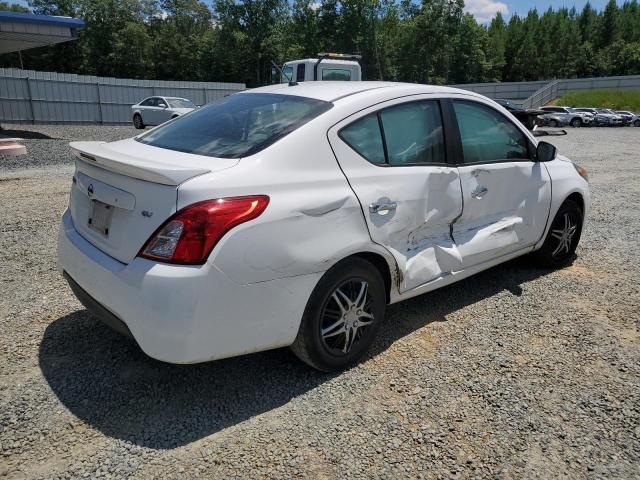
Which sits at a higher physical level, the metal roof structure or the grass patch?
the metal roof structure

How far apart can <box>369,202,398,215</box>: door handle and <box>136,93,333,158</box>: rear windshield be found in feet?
2.08

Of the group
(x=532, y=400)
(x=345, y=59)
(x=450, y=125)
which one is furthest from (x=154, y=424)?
(x=345, y=59)

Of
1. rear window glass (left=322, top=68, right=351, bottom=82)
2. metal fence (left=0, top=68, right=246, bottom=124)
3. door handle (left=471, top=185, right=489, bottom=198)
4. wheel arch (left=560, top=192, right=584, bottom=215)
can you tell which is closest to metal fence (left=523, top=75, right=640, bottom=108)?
metal fence (left=0, top=68, right=246, bottom=124)

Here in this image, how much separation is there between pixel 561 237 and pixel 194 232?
3722 millimetres

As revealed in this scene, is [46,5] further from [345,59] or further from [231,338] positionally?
[231,338]

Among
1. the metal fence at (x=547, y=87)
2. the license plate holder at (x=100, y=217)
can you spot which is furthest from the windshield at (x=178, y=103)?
the metal fence at (x=547, y=87)

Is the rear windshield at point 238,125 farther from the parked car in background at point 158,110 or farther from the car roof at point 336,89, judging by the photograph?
the parked car in background at point 158,110

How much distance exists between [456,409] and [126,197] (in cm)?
208

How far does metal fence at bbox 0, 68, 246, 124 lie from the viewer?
2334cm

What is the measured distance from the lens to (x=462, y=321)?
3.80m

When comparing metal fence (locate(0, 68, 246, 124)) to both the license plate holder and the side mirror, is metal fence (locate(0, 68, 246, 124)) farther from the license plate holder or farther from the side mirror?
the side mirror

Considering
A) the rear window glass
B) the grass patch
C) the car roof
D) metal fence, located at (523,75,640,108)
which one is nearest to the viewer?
the car roof

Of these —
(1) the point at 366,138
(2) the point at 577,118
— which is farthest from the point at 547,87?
(1) the point at 366,138

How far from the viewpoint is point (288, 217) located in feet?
8.51
